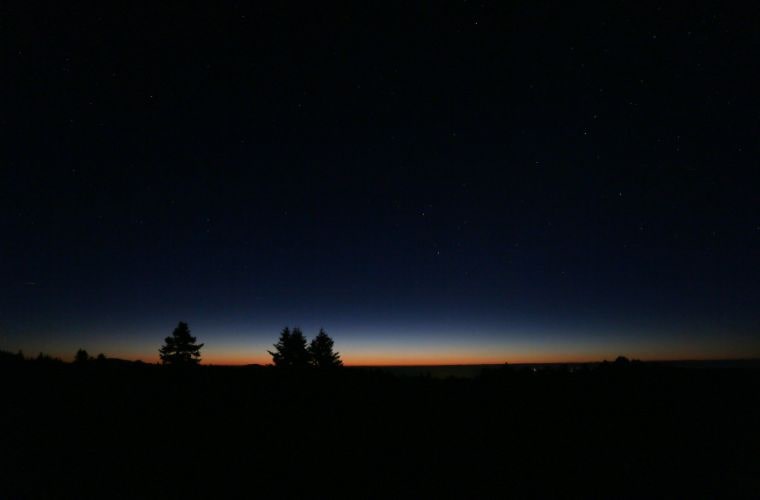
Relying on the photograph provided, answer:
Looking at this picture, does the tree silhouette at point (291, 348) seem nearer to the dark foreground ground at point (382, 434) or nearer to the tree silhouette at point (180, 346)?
the tree silhouette at point (180, 346)

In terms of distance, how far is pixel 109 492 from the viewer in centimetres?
652

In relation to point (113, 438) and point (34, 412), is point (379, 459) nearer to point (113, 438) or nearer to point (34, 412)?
point (113, 438)

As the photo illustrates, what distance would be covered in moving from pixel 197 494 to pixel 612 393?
8.73 meters

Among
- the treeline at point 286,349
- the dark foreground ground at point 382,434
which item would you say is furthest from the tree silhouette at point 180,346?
the dark foreground ground at point 382,434

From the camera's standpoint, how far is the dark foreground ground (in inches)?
275

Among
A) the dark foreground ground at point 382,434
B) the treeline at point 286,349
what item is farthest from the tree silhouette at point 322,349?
the dark foreground ground at point 382,434

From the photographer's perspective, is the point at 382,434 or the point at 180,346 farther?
the point at 180,346

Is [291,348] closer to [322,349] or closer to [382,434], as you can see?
[322,349]

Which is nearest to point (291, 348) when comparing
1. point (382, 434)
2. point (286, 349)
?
point (286, 349)

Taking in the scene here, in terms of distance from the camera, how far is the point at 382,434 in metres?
8.77

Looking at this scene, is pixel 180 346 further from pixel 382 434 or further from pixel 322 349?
pixel 382 434

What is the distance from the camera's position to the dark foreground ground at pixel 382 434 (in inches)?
275

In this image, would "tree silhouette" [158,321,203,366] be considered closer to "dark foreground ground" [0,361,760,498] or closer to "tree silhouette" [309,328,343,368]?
"tree silhouette" [309,328,343,368]

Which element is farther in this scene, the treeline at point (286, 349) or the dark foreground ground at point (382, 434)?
the treeline at point (286, 349)
